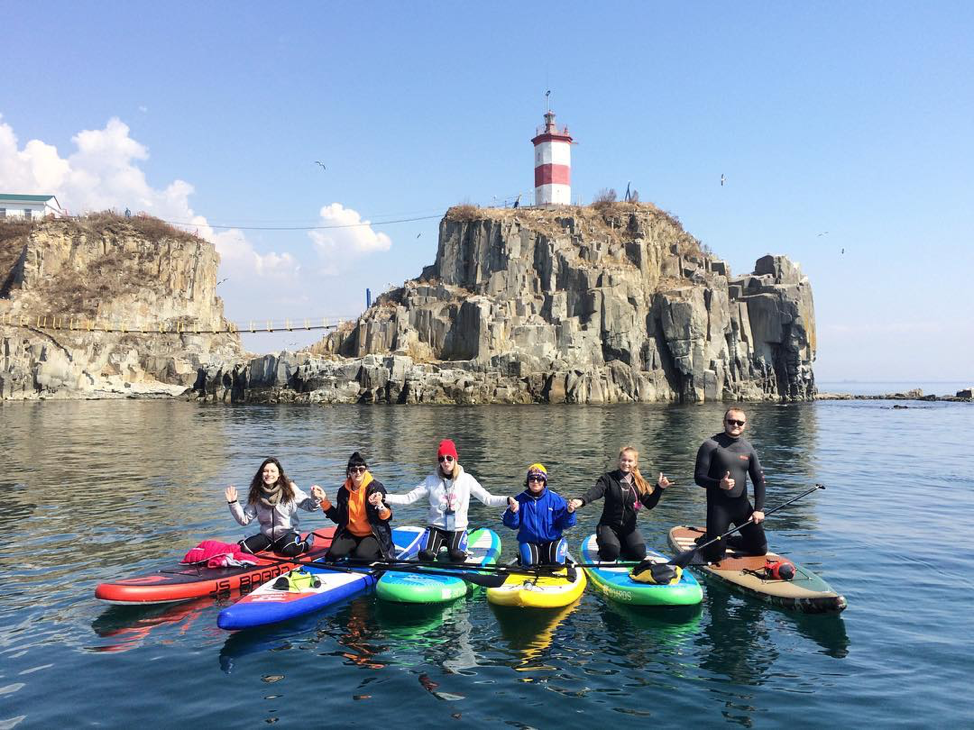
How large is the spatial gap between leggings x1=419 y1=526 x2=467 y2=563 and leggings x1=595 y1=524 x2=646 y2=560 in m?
2.23

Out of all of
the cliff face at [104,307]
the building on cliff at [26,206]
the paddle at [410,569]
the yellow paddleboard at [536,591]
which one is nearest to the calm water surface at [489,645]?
the yellow paddleboard at [536,591]

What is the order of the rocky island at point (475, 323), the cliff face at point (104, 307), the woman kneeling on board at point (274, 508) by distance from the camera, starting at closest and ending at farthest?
1. the woman kneeling on board at point (274, 508)
2. the rocky island at point (475, 323)
3. the cliff face at point (104, 307)

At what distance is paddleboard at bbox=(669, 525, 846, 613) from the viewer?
9422mm

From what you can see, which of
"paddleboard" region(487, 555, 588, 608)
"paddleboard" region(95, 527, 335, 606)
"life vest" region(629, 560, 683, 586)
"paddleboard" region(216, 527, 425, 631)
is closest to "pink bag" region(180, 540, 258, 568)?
"paddleboard" region(95, 527, 335, 606)

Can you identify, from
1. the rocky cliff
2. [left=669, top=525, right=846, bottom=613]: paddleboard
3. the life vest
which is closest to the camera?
[left=669, top=525, right=846, bottom=613]: paddleboard

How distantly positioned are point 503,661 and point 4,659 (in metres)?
5.87

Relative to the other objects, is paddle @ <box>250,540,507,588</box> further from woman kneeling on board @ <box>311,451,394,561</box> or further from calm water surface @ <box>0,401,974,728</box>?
calm water surface @ <box>0,401,974,728</box>

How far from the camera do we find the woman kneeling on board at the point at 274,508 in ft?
36.3

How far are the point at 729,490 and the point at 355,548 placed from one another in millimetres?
6017

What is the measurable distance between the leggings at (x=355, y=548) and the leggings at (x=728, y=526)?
537cm

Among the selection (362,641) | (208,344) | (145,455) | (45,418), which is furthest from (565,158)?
(362,641)

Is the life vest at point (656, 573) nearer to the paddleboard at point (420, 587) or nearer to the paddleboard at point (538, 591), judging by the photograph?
the paddleboard at point (538, 591)

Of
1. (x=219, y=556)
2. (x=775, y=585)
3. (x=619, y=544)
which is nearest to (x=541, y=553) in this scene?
(x=619, y=544)

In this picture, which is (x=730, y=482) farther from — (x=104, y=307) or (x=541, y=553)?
(x=104, y=307)
